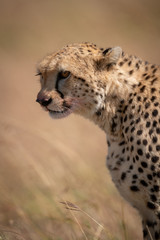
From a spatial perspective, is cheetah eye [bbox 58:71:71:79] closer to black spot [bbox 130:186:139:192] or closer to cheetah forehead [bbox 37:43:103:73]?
cheetah forehead [bbox 37:43:103:73]

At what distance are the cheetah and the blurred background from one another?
0.27 meters

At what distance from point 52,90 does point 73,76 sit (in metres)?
0.17

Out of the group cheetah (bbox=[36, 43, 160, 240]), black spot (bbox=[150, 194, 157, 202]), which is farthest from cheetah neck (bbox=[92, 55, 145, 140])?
black spot (bbox=[150, 194, 157, 202])

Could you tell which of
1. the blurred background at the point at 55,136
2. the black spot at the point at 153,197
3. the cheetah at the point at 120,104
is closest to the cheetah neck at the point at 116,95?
the cheetah at the point at 120,104

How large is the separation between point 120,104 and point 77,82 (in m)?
0.33

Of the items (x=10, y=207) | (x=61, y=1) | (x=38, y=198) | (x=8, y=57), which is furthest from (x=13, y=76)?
(x=10, y=207)

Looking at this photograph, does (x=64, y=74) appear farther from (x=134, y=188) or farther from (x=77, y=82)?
(x=134, y=188)

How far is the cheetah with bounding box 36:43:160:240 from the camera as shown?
310 centimetres

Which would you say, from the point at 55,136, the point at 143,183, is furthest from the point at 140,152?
the point at 55,136

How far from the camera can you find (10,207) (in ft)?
12.4

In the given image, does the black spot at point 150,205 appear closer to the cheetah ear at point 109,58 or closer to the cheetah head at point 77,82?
the cheetah head at point 77,82

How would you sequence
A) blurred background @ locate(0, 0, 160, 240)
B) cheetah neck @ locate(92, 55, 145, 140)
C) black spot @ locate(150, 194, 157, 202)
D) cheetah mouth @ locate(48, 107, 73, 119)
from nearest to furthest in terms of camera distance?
black spot @ locate(150, 194, 157, 202) < cheetah neck @ locate(92, 55, 145, 140) < cheetah mouth @ locate(48, 107, 73, 119) < blurred background @ locate(0, 0, 160, 240)

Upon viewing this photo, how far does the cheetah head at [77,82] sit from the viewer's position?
11.0 ft

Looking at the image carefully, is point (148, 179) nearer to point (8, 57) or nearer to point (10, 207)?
point (10, 207)
